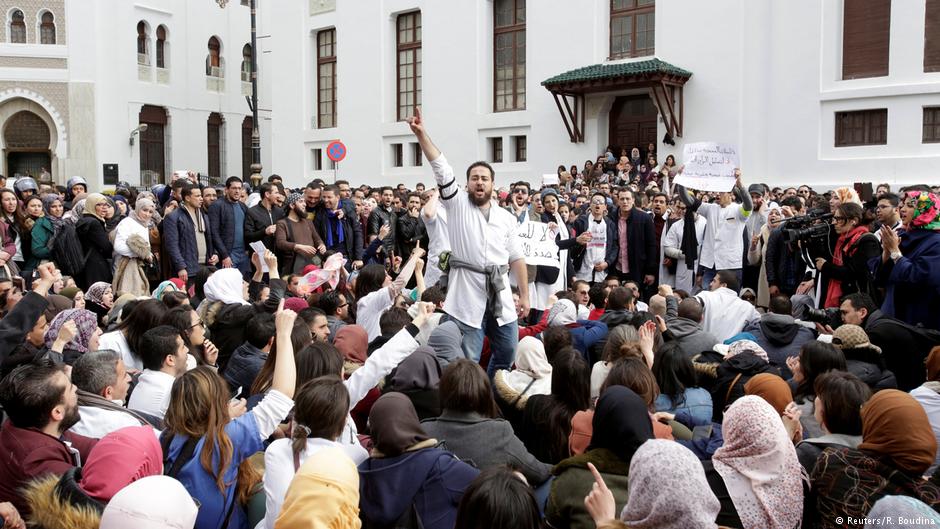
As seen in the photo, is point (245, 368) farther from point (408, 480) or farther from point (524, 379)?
point (408, 480)

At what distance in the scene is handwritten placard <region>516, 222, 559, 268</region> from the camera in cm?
875

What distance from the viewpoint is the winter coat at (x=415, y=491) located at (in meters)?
3.42

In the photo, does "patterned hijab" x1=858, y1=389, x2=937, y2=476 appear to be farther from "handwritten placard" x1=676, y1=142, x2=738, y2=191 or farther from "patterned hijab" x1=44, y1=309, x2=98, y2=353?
"handwritten placard" x1=676, y1=142, x2=738, y2=191

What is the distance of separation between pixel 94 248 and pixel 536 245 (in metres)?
5.20

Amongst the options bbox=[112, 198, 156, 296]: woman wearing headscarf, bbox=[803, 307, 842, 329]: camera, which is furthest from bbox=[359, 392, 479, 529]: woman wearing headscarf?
bbox=[112, 198, 156, 296]: woman wearing headscarf

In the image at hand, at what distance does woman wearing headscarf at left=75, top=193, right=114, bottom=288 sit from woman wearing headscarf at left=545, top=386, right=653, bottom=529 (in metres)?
7.68

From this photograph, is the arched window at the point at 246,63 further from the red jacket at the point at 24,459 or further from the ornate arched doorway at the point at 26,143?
the red jacket at the point at 24,459

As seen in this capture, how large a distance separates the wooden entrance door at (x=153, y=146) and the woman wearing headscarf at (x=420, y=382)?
34095 millimetres

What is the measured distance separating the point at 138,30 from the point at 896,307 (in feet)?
→ 119

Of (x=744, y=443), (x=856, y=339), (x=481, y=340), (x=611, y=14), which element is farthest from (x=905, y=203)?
(x=611, y=14)

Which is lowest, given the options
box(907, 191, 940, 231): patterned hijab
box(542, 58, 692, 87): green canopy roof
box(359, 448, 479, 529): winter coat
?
box(359, 448, 479, 529): winter coat

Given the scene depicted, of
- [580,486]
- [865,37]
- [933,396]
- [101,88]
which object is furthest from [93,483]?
[101,88]

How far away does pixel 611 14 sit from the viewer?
2302 cm

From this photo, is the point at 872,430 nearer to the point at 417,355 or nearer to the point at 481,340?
the point at 417,355
